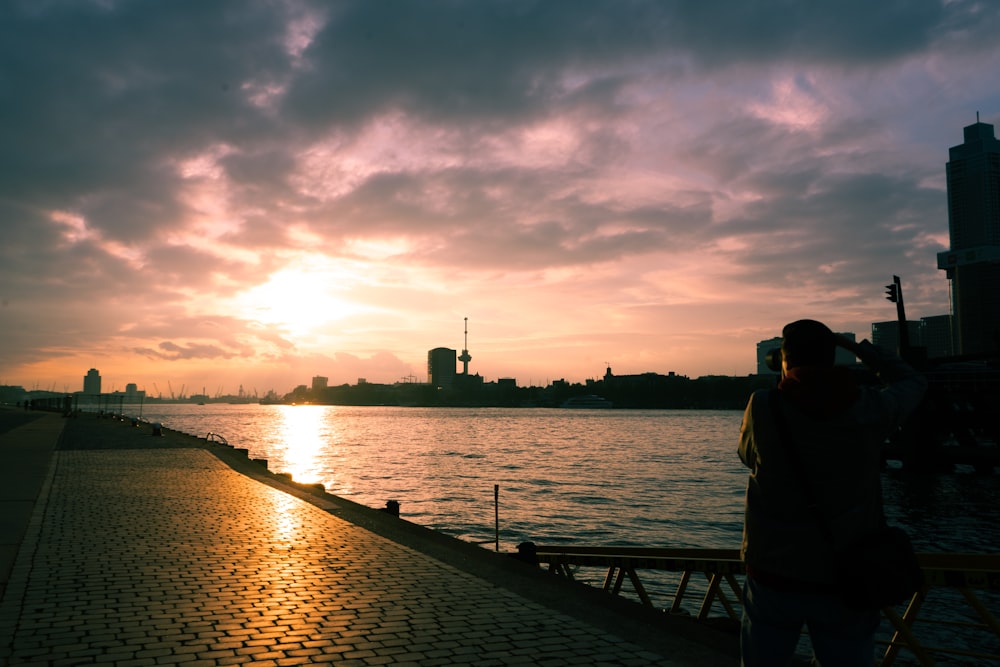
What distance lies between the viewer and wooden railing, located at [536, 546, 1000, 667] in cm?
566

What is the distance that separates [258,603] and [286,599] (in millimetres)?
304

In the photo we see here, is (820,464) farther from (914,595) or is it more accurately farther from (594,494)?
(594,494)

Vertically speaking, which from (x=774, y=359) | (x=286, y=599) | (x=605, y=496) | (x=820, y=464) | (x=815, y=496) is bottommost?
(x=605, y=496)

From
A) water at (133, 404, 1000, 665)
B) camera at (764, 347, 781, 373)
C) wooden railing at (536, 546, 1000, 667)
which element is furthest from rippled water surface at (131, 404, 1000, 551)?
camera at (764, 347, 781, 373)

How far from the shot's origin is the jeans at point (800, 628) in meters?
3.01

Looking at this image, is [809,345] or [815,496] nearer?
[815,496]

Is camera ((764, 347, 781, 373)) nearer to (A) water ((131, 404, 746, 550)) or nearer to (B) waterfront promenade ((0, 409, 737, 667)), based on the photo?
(B) waterfront promenade ((0, 409, 737, 667))

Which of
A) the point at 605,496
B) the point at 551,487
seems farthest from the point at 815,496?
the point at 551,487

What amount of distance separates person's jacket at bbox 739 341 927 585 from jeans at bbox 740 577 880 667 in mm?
99

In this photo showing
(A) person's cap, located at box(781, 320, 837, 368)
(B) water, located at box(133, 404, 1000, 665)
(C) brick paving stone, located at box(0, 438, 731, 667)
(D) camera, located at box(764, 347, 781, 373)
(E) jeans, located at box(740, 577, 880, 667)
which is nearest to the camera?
(E) jeans, located at box(740, 577, 880, 667)

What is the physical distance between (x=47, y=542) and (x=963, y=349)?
22063 cm

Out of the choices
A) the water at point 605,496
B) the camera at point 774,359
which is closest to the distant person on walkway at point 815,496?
the camera at point 774,359

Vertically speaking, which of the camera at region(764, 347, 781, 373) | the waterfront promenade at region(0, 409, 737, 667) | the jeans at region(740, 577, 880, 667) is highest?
the camera at region(764, 347, 781, 373)

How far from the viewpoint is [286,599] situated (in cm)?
753
